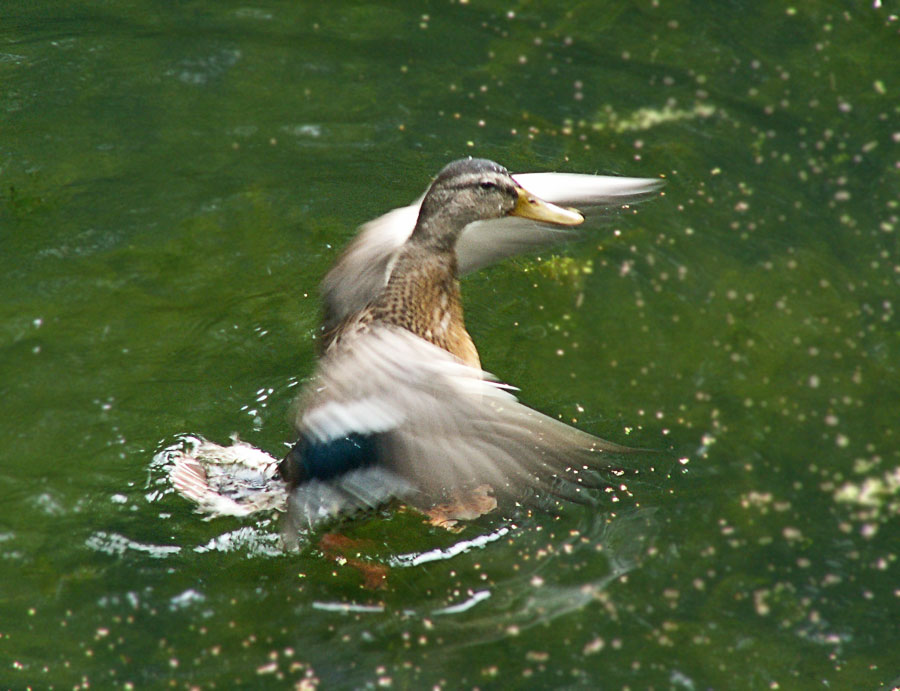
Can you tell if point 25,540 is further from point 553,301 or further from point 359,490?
point 553,301

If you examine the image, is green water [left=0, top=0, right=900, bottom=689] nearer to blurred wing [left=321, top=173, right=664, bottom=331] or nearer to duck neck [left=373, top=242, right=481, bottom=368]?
blurred wing [left=321, top=173, right=664, bottom=331]

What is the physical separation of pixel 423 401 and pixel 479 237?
1.34 m

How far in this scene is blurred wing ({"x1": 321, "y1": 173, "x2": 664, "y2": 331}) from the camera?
13.4 feet

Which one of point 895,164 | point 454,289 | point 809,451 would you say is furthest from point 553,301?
point 895,164

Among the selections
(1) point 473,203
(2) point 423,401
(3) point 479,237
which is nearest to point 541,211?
(1) point 473,203

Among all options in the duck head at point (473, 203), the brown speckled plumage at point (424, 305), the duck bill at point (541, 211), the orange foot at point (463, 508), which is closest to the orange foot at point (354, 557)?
the orange foot at point (463, 508)

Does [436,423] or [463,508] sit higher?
[436,423]

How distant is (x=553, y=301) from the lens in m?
4.77

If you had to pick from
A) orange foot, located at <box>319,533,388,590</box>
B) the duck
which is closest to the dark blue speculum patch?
the duck

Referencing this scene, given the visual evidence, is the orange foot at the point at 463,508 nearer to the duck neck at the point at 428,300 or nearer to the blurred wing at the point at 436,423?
the blurred wing at the point at 436,423

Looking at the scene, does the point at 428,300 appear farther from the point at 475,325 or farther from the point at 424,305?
the point at 475,325

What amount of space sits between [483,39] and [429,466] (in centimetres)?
354

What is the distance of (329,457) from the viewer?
3.66 metres

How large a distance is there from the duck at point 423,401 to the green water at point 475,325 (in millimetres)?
187
